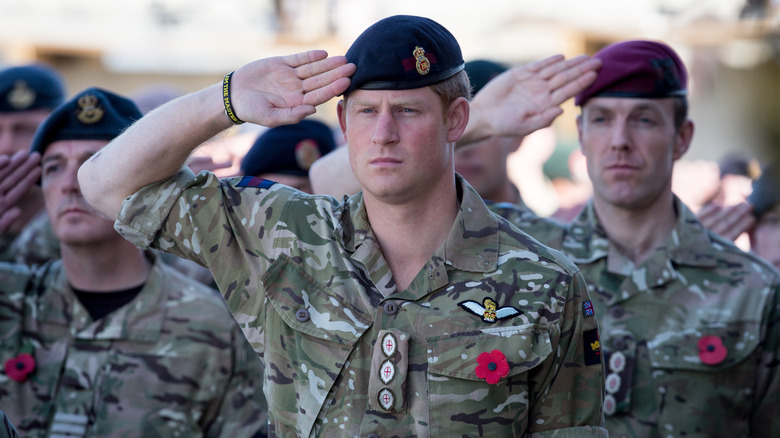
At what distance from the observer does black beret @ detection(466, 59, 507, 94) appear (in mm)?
5281

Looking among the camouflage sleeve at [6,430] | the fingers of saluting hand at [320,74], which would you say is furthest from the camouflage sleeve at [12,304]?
the fingers of saluting hand at [320,74]

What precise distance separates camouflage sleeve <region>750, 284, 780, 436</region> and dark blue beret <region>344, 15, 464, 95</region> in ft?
6.46

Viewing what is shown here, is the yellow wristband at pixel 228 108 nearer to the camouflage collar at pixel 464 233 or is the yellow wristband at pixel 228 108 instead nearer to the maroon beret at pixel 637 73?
the camouflage collar at pixel 464 233

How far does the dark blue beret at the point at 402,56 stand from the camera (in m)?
2.98

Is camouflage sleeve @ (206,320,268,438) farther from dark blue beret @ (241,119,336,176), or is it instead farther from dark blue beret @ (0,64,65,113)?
dark blue beret @ (0,64,65,113)

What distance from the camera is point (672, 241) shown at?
440 cm

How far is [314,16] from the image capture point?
886 inches

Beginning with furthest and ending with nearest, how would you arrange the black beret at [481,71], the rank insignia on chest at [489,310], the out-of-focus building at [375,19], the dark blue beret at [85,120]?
1. the out-of-focus building at [375,19]
2. the black beret at [481,71]
3. the dark blue beret at [85,120]
4. the rank insignia on chest at [489,310]

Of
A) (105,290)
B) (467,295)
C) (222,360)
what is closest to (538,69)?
(467,295)

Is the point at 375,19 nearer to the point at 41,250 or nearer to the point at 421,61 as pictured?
the point at 41,250

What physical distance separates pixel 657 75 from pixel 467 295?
6.25 feet

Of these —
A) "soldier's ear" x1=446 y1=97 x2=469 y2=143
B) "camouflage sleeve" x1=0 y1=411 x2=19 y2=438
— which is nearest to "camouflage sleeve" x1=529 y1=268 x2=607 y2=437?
"soldier's ear" x1=446 y1=97 x2=469 y2=143

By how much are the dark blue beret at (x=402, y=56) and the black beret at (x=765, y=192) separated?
2.90 meters

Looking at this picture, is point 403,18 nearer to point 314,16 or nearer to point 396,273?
point 396,273
